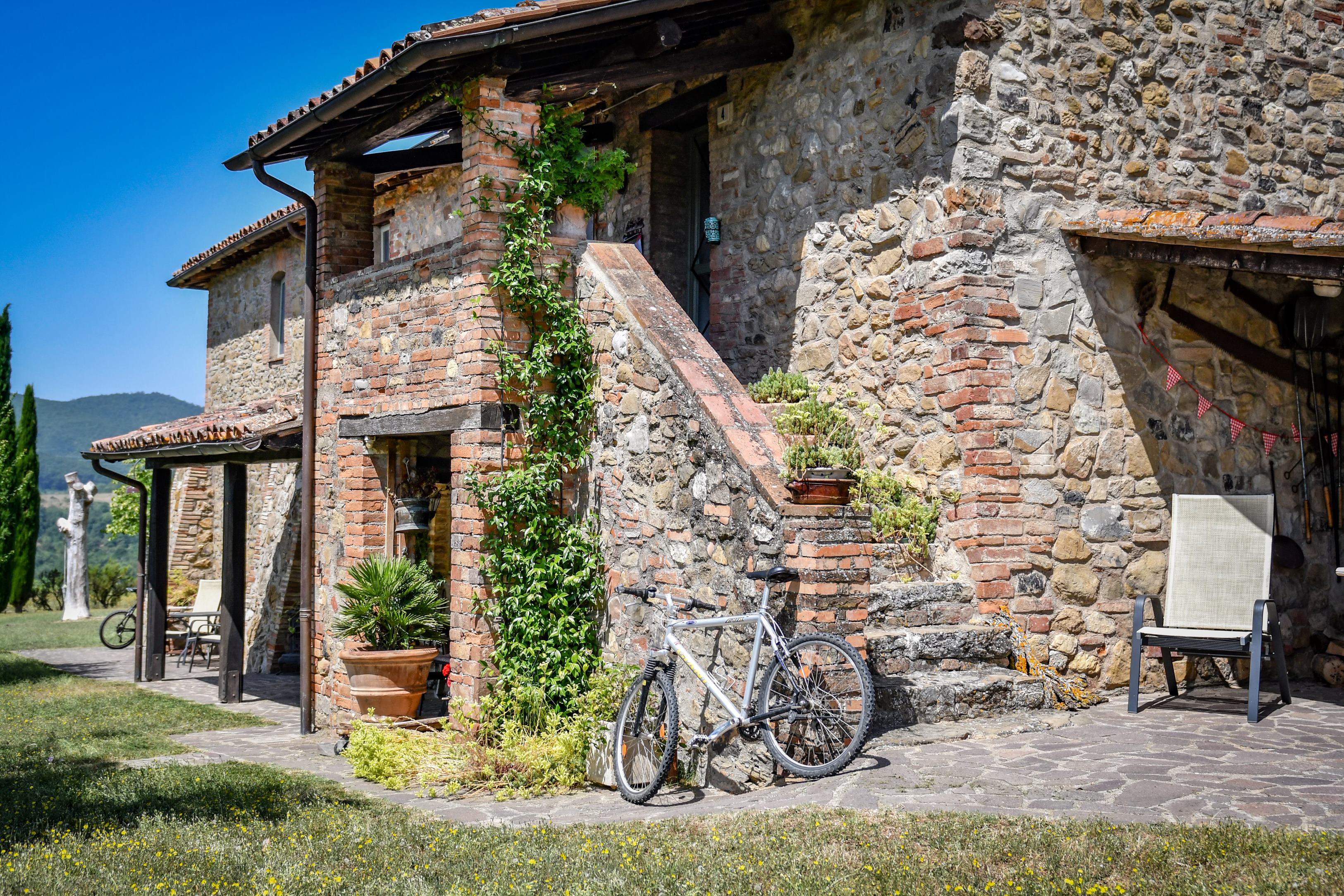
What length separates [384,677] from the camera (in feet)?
24.0

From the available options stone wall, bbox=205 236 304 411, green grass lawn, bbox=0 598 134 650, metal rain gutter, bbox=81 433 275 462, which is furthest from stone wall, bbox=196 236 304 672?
metal rain gutter, bbox=81 433 275 462

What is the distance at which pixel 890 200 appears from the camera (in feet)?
23.7

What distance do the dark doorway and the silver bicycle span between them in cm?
480

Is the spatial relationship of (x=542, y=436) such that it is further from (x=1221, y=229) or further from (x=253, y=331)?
(x=253, y=331)

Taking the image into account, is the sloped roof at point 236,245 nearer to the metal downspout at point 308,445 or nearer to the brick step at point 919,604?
the metal downspout at point 308,445

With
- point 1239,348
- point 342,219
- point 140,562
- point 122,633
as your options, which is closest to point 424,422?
point 342,219

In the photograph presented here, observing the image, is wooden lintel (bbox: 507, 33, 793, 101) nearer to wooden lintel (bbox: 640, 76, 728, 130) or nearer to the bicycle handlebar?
wooden lintel (bbox: 640, 76, 728, 130)

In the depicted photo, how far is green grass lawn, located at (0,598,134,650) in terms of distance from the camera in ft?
51.5

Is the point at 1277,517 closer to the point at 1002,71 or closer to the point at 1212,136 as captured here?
the point at 1212,136

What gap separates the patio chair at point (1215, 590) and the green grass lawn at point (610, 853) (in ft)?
7.77

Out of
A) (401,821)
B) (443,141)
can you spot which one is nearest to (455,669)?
(401,821)

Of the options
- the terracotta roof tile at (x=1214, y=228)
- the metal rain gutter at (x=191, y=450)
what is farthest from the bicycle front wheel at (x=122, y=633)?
the terracotta roof tile at (x=1214, y=228)

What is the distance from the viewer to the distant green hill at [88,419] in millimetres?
97125

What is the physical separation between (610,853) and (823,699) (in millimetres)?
1363
